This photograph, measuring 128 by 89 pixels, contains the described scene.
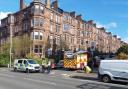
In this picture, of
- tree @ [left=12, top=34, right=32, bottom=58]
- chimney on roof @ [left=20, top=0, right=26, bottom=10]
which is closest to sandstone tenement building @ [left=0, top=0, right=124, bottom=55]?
chimney on roof @ [left=20, top=0, right=26, bottom=10]

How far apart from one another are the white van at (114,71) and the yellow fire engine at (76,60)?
15.4 meters

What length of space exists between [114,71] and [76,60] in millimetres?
16572

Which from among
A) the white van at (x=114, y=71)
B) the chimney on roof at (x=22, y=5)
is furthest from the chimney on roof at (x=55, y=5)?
the white van at (x=114, y=71)

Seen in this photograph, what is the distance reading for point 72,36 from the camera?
265 feet

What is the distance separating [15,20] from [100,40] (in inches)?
1645

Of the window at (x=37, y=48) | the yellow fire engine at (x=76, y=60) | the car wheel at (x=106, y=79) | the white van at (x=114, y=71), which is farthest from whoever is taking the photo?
the window at (x=37, y=48)

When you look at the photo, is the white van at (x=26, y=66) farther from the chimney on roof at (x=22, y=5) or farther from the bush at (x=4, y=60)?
the chimney on roof at (x=22, y=5)

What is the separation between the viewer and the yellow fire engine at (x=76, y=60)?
4041cm

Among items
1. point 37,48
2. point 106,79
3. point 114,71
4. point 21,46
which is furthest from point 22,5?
point 114,71

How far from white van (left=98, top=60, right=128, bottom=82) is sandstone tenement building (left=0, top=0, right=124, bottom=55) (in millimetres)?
26203

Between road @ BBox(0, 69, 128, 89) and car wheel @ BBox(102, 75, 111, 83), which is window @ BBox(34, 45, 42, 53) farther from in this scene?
car wheel @ BBox(102, 75, 111, 83)

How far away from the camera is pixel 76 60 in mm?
40250

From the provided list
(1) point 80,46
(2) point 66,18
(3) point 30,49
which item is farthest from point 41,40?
(1) point 80,46

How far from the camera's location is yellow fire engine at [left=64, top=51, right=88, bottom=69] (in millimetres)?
40406
